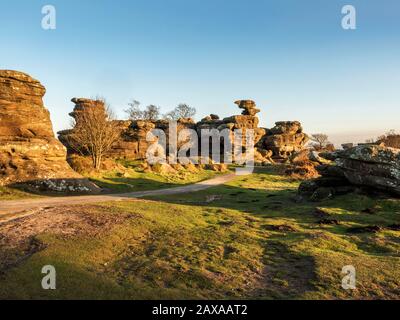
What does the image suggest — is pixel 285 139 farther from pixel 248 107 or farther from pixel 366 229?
pixel 366 229

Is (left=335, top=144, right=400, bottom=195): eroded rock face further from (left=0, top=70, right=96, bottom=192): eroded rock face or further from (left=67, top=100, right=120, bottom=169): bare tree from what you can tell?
(left=67, top=100, right=120, bottom=169): bare tree

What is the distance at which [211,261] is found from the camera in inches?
513

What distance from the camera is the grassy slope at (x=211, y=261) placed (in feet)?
34.6

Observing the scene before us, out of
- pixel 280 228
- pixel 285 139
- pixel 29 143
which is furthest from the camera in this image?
pixel 285 139

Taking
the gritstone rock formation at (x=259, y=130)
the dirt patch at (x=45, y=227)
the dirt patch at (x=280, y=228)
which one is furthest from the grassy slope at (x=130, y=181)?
the gritstone rock formation at (x=259, y=130)

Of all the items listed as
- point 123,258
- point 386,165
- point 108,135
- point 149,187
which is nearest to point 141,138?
point 108,135

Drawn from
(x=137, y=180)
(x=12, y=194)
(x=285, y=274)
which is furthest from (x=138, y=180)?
(x=285, y=274)

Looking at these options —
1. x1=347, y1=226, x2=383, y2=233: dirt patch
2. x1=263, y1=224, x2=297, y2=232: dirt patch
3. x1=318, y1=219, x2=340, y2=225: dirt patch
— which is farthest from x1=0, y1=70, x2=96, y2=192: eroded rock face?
x1=347, y1=226, x2=383, y2=233: dirt patch

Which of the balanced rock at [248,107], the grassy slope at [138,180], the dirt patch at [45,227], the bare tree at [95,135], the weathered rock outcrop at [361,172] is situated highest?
the balanced rock at [248,107]

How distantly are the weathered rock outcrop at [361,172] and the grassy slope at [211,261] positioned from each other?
6418mm

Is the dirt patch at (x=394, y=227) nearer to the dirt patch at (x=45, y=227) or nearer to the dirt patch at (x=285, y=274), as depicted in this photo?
the dirt patch at (x=285, y=274)

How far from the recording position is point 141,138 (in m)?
72.8

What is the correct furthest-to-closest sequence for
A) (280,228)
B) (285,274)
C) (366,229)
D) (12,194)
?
(12,194) < (280,228) < (366,229) < (285,274)

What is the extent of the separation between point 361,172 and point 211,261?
2064 centimetres
